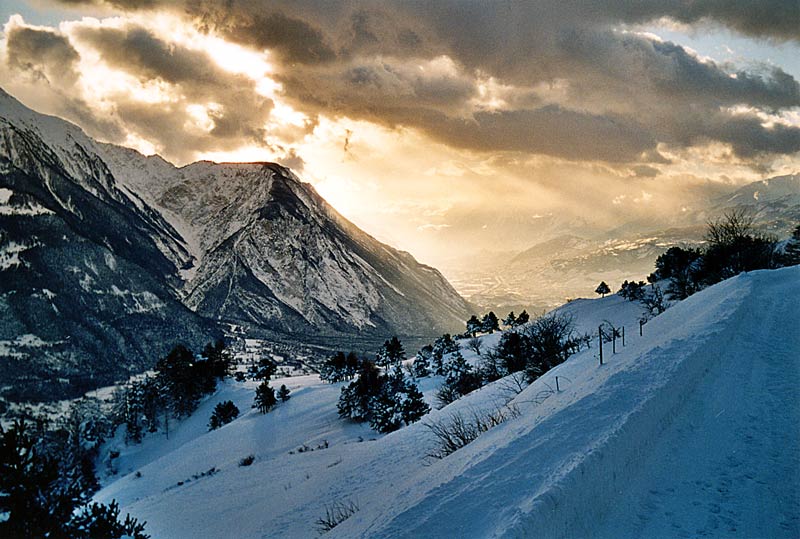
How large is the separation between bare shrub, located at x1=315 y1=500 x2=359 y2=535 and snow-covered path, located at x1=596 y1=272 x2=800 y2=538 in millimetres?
5860

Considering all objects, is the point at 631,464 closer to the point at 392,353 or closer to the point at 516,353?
the point at 516,353

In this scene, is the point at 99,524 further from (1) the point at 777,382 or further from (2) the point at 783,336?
(2) the point at 783,336

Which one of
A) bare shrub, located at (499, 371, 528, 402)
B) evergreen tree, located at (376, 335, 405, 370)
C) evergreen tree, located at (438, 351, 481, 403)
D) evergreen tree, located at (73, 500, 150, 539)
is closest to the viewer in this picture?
evergreen tree, located at (73, 500, 150, 539)

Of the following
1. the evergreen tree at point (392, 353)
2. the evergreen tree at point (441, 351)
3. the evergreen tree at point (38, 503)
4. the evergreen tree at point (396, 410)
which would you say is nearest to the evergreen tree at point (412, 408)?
the evergreen tree at point (396, 410)

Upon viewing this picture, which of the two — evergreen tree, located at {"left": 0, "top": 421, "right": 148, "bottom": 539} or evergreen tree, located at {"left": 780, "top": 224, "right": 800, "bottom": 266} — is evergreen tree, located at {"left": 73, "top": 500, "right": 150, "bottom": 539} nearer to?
evergreen tree, located at {"left": 0, "top": 421, "right": 148, "bottom": 539}

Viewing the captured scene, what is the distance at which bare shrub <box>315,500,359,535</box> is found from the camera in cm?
904

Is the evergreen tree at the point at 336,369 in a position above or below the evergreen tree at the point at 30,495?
below

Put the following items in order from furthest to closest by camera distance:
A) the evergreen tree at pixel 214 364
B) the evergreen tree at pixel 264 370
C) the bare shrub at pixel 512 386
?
the evergreen tree at pixel 264 370 → the evergreen tree at pixel 214 364 → the bare shrub at pixel 512 386

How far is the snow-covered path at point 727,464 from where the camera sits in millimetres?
5199

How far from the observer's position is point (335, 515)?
1049 centimetres

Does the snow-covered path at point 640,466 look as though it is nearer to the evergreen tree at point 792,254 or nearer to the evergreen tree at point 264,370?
the evergreen tree at point 792,254

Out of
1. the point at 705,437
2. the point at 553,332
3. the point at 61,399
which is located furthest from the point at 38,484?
the point at 61,399

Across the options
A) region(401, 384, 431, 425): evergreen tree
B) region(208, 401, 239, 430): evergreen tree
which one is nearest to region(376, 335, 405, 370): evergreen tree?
region(208, 401, 239, 430): evergreen tree

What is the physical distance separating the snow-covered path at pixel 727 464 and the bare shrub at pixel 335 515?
5.86m
